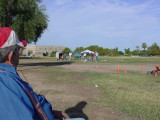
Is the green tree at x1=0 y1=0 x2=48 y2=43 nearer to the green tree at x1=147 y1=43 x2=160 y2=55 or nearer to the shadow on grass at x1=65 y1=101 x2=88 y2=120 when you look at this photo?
the shadow on grass at x1=65 y1=101 x2=88 y2=120

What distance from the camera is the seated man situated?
148 cm

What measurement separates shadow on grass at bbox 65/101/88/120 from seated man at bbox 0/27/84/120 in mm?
3084

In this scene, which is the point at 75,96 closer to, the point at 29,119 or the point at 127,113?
the point at 127,113

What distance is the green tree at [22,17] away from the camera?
17.8 m

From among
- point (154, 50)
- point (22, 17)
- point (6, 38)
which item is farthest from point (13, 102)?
point (154, 50)

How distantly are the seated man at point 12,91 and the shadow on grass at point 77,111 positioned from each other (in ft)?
10.1

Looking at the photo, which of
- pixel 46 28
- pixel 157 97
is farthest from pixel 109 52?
pixel 157 97

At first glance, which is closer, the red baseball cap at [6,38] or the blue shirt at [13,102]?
the blue shirt at [13,102]

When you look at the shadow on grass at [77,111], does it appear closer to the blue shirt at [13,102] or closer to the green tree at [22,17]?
the blue shirt at [13,102]

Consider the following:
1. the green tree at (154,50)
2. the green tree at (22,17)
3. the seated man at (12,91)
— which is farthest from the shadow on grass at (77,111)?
the green tree at (154,50)

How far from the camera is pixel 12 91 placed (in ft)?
4.93

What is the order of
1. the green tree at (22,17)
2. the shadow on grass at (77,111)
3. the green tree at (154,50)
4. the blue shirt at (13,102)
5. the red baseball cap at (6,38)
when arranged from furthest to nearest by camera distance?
the green tree at (154,50)
the green tree at (22,17)
the shadow on grass at (77,111)
the red baseball cap at (6,38)
the blue shirt at (13,102)

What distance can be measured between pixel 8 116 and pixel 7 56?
561 mm

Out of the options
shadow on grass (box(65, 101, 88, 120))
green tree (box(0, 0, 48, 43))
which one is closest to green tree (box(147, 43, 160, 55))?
green tree (box(0, 0, 48, 43))
